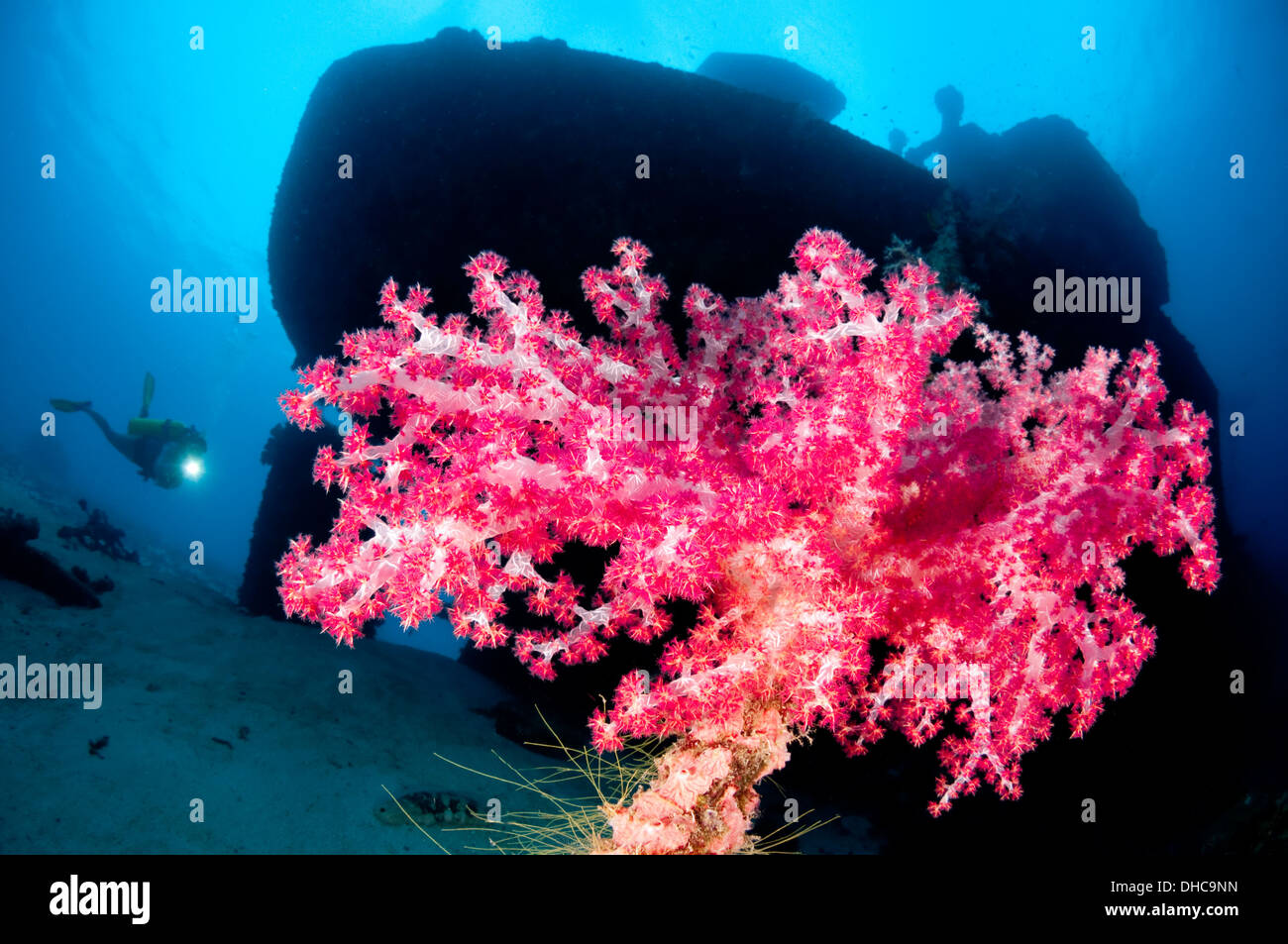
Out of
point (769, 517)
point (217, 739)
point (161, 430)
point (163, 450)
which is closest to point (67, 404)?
point (163, 450)

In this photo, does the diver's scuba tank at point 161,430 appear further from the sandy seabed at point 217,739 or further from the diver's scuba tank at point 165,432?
the sandy seabed at point 217,739

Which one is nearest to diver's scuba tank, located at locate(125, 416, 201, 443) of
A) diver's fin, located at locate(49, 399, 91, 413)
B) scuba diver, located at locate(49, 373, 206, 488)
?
scuba diver, located at locate(49, 373, 206, 488)

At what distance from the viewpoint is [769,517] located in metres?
2.49

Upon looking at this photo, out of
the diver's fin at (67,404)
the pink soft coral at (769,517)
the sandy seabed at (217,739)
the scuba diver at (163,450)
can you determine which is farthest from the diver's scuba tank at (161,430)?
the pink soft coral at (769,517)

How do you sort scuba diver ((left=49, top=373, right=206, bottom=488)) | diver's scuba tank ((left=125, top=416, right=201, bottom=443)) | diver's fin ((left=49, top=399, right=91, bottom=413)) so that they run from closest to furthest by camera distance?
diver's scuba tank ((left=125, top=416, right=201, bottom=443)) → scuba diver ((left=49, top=373, right=206, bottom=488)) → diver's fin ((left=49, top=399, right=91, bottom=413))

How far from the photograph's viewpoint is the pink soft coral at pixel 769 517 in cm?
240

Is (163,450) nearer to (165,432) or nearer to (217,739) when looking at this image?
(165,432)

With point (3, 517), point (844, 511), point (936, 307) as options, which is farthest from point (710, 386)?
point (3, 517)

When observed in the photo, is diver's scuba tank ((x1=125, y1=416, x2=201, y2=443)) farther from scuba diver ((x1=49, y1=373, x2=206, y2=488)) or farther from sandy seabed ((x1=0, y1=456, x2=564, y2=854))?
sandy seabed ((x1=0, y1=456, x2=564, y2=854))

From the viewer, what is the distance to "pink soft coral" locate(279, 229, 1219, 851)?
2.40 m

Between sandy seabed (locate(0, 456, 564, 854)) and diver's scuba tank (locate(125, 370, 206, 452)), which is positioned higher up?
diver's scuba tank (locate(125, 370, 206, 452))

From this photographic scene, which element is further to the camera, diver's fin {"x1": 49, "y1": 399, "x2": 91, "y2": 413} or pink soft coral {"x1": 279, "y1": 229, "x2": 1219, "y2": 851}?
→ diver's fin {"x1": 49, "y1": 399, "x2": 91, "y2": 413}

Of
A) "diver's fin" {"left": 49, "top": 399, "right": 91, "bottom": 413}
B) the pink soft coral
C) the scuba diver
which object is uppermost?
"diver's fin" {"left": 49, "top": 399, "right": 91, "bottom": 413}
